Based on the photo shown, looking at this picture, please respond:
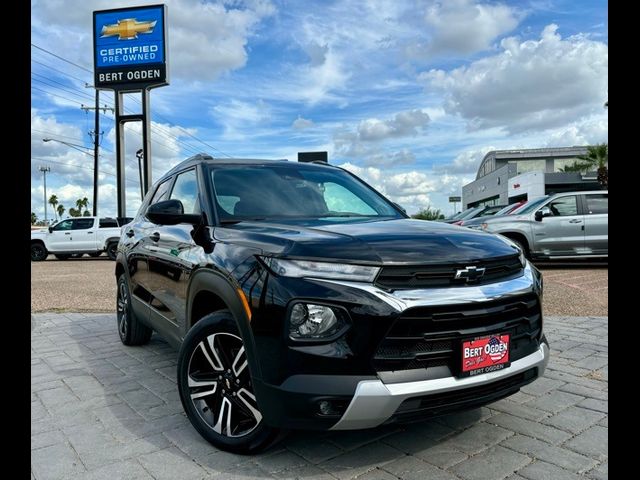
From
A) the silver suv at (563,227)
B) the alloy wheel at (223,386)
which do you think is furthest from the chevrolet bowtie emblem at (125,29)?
the alloy wheel at (223,386)

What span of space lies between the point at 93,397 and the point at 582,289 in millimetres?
7694

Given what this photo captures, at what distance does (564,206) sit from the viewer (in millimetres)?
11281

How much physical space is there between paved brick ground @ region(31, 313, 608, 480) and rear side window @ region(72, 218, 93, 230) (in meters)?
16.3

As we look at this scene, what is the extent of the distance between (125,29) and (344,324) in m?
26.4

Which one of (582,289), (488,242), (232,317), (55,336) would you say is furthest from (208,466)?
(582,289)

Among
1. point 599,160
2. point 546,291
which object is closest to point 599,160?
point 599,160

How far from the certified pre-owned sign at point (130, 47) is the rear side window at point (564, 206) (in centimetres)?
1906

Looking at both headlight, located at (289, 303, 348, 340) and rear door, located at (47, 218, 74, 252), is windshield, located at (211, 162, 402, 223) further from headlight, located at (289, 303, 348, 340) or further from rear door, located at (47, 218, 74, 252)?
rear door, located at (47, 218, 74, 252)

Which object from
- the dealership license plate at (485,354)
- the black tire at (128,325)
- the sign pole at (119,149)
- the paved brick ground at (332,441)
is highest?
the sign pole at (119,149)

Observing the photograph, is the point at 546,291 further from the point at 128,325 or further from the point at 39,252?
the point at 39,252

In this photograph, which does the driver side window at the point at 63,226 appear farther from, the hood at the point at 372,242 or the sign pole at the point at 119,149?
the hood at the point at 372,242

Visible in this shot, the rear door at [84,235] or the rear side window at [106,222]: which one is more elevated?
the rear side window at [106,222]

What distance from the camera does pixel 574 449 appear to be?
276 cm

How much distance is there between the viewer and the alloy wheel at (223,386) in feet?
8.72
